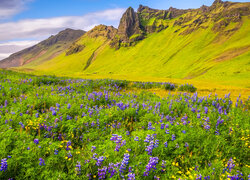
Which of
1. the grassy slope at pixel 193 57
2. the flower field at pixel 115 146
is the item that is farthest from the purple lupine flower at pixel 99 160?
the grassy slope at pixel 193 57

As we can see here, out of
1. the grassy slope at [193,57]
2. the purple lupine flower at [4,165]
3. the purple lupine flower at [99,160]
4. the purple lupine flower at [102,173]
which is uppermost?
the grassy slope at [193,57]

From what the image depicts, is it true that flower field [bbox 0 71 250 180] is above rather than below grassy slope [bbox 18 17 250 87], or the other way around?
below

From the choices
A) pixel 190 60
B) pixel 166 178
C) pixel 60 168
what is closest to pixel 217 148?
pixel 166 178

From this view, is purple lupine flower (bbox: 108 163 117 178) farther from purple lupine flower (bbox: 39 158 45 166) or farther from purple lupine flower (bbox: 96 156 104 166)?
purple lupine flower (bbox: 39 158 45 166)

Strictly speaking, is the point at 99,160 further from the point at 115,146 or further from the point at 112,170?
the point at 115,146

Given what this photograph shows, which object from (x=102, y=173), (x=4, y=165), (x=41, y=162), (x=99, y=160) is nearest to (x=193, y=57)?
(x=99, y=160)

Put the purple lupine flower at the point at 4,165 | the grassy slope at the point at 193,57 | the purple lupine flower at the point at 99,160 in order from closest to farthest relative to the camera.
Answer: the purple lupine flower at the point at 4,165 → the purple lupine flower at the point at 99,160 → the grassy slope at the point at 193,57

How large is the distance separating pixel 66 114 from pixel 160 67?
144777 millimetres

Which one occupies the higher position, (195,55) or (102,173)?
(195,55)

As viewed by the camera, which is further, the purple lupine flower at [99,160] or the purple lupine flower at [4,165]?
the purple lupine flower at [99,160]

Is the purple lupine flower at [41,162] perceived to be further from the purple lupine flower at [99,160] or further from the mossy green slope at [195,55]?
the mossy green slope at [195,55]

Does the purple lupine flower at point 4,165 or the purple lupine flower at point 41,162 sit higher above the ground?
the purple lupine flower at point 4,165

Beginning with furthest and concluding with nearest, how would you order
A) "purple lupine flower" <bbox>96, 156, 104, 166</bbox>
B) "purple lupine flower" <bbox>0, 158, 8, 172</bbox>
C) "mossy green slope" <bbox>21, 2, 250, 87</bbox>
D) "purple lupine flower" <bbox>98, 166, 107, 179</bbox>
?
1. "mossy green slope" <bbox>21, 2, 250, 87</bbox>
2. "purple lupine flower" <bbox>96, 156, 104, 166</bbox>
3. "purple lupine flower" <bbox>98, 166, 107, 179</bbox>
4. "purple lupine flower" <bbox>0, 158, 8, 172</bbox>

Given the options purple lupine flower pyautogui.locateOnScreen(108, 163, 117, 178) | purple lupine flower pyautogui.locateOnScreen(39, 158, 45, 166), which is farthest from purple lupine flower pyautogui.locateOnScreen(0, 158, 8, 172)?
purple lupine flower pyautogui.locateOnScreen(108, 163, 117, 178)
